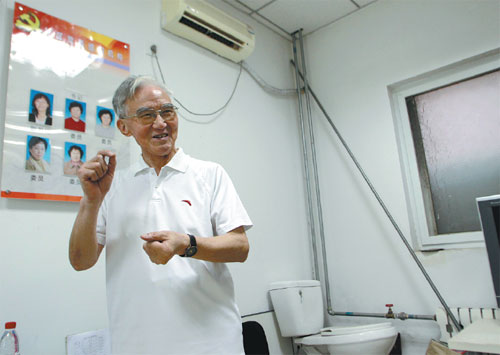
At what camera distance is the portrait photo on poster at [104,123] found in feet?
5.58

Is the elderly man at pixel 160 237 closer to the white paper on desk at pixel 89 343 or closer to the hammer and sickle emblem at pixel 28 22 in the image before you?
the white paper on desk at pixel 89 343

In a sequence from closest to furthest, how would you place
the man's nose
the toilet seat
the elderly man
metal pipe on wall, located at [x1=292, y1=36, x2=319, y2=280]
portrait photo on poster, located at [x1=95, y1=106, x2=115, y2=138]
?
the elderly man, the man's nose, portrait photo on poster, located at [x1=95, y1=106, x2=115, y2=138], the toilet seat, metal pipe on wall, located at [x1=292, y1=36, x2=319, y2=280]

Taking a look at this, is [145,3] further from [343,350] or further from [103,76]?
[343,350]

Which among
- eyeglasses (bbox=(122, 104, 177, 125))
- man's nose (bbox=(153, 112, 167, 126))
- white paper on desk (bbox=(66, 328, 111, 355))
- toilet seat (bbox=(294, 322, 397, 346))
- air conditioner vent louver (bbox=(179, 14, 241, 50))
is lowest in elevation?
toilet seat (bbox=(294, 322, 397, 346))

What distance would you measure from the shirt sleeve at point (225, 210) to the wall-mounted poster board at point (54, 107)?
785mm

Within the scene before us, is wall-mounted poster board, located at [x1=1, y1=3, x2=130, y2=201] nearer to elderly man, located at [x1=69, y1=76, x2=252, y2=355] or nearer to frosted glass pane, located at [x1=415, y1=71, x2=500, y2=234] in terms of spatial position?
elderly man, located at [x1=69, y1=76, x2=252, y2=355]

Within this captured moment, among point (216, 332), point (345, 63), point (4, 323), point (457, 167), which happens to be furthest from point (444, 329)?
point (4, 323)

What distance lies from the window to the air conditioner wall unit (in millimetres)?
1083

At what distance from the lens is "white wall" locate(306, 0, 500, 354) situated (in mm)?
2201

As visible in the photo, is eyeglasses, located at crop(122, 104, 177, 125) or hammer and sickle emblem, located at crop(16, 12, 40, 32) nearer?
eyeglasses, located at crop(122, 104, 177, 125)

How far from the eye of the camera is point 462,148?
2.32 metres

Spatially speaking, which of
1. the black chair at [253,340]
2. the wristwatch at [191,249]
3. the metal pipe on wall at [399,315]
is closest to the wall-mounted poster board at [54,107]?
the wristwatch at [191,249]

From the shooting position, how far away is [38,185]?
1.48 metres

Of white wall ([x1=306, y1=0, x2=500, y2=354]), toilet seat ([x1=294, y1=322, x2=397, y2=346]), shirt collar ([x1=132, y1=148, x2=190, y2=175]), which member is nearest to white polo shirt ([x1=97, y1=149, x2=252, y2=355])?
shirt collar ([x1=132, y1=148, x2=190, y2=175])
